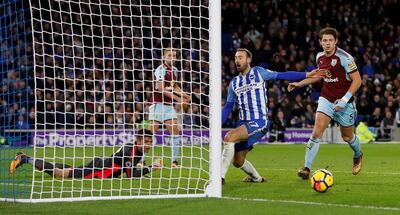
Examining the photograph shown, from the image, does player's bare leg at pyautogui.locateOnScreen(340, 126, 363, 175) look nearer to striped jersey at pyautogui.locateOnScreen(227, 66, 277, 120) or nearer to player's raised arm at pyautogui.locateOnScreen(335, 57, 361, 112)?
player's raised arm at pyautogui.locateOnScreen(335, 57, 361, 112)

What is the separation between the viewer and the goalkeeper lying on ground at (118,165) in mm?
11203

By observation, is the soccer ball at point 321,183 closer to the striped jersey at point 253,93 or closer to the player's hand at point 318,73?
the player's hand at point 318,73

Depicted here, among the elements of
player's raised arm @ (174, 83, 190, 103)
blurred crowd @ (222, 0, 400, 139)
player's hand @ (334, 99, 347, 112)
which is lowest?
player's hand @ (334, 99, 347, 112)

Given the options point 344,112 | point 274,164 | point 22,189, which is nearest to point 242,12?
point 274,164

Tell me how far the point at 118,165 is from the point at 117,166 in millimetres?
24

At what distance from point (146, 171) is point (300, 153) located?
961 cm

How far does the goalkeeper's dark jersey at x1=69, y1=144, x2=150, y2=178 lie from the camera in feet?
36.8

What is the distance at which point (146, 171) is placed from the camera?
38.0 ft

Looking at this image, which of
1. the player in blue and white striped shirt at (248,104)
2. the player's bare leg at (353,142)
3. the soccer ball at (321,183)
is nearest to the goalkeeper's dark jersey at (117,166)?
the player in blue and white striped shirt at (248,104)

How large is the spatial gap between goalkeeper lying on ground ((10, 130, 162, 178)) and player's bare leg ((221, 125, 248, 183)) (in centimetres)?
85

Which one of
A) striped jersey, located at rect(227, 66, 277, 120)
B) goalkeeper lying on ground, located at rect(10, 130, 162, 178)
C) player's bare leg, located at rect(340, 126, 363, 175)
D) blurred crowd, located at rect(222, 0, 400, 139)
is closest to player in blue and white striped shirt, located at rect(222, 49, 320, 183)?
striped jersey, located at rect(227, 66, 277, 120)

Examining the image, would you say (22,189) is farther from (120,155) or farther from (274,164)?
(274,164)

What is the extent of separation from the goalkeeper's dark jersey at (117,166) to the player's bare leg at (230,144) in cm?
115

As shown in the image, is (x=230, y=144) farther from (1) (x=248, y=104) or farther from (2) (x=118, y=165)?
(2) (x=118, y=165)
